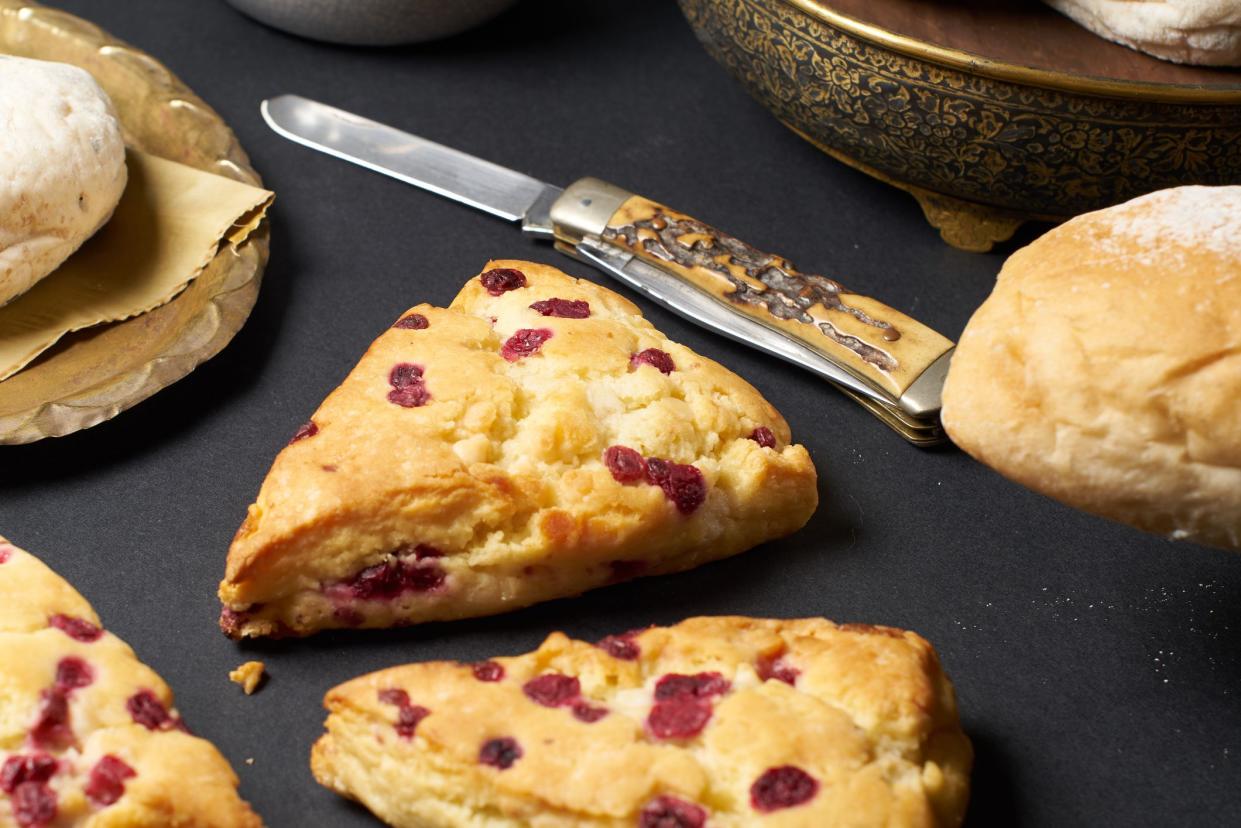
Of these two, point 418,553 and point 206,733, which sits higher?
point 418,553

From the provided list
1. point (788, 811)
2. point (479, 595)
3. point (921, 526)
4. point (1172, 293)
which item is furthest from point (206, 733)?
point (1172, 293)

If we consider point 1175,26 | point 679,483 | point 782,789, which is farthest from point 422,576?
point 1175,26

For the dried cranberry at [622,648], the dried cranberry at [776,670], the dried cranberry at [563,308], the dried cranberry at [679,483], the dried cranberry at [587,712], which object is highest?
the dried cranberry at [563,308]

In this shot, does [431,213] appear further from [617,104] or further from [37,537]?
[37,537]

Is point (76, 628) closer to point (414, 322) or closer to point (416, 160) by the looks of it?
point (414, 322)

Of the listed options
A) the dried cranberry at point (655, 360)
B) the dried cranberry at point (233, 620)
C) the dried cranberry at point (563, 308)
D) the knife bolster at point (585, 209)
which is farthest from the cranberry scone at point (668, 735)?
the knife bolster at point (585, 209)

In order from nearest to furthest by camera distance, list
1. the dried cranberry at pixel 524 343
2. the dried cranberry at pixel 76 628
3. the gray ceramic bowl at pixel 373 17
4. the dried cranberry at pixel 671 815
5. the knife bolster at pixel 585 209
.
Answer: the dried cranberry at pixel 671 815, the dried cranberry at pixel 76 628, the dried cranberry at pixel 524 343, the knife bolster at pixel 585 209, the gray ceramic bowl at pixel 373 17

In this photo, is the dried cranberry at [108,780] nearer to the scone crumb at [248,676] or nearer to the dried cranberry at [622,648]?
the scone crumb at [248,676]
